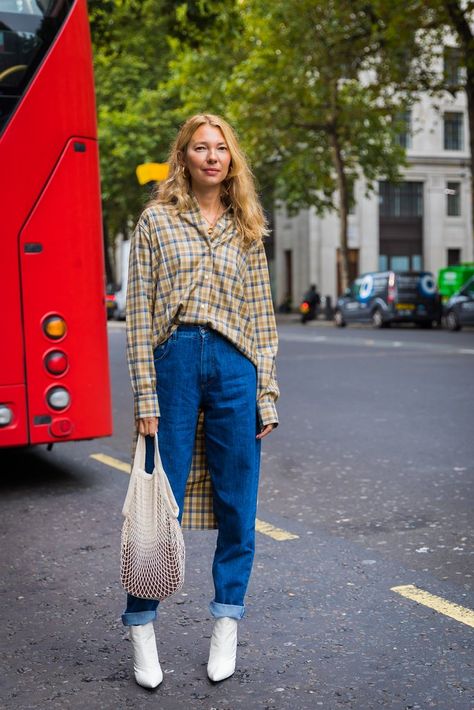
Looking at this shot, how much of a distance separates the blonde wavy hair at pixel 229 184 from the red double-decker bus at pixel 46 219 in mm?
3054

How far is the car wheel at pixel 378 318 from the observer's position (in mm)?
33094

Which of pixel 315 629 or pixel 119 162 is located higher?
pixel 119 162

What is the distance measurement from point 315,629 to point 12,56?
4.03 metres

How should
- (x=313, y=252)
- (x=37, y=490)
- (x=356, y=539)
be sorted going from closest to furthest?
1. (x=356, y=539)
2. (x=37, y=490)
3. (x=313, y=252)

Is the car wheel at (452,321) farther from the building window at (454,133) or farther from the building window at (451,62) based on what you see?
the building window at (454,133)

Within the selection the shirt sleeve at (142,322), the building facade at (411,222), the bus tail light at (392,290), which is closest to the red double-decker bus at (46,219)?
the shirt sleeve at (142,322)

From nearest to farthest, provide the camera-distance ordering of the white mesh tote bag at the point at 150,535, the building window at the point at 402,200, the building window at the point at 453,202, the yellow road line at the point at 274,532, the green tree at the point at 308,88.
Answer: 1. the white mesh tote bag at the point at 150,535
2. the yellow road line at the point at 274,532
3. the green tree at the point at 308,88
4. the building window at the point at 402,200
5. the building window at the point at 453,202

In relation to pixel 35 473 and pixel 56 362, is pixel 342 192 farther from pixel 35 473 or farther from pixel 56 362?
pixel 56 362

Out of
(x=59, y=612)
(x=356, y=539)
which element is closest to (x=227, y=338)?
(x=59, y=612)

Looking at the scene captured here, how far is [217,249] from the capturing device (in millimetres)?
3475

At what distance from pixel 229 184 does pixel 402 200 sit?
5040cm

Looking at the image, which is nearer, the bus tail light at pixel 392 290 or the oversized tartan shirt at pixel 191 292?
the oversized tartan shirt at pixel 191 292

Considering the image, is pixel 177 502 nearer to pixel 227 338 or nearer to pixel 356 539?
pixel 227 338

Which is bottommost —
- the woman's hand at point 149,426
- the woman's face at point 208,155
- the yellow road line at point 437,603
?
the yellow road line at point 437,603
